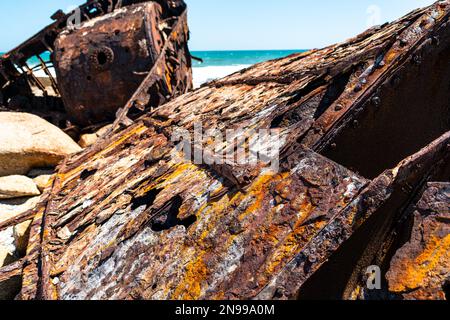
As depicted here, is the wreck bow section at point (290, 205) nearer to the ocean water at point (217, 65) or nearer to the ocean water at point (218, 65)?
the ocean water at point (218, 65)

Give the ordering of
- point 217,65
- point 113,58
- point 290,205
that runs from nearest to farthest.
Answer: point 290,205 < point 113,58 < point 217,65

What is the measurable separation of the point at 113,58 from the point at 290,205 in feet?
18.2

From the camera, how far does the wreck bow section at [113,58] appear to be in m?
6.41

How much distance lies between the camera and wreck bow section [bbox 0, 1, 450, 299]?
64.0 inches

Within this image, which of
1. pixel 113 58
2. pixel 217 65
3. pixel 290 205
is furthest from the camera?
pixel 217 65

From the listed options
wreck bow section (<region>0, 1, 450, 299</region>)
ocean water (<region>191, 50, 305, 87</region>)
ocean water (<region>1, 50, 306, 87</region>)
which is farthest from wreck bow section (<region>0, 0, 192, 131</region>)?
ocean water (<region>1, 50, 306, 87</region>)

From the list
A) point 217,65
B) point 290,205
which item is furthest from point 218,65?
point 290,205

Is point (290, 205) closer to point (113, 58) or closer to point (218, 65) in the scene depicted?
point (113, 58)

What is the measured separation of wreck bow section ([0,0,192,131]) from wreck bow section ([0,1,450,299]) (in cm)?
361

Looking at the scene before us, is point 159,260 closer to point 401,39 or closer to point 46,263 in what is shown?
point 46,263

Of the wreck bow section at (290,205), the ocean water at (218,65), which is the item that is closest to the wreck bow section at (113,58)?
the wreck bow section at (290,205)

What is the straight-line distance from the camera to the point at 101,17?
700cm

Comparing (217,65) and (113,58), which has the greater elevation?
(113,58)

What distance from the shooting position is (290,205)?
177 cm
